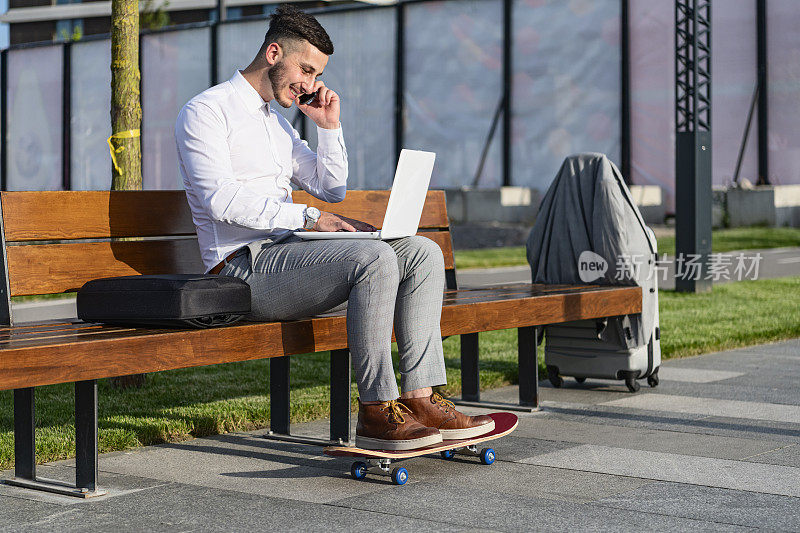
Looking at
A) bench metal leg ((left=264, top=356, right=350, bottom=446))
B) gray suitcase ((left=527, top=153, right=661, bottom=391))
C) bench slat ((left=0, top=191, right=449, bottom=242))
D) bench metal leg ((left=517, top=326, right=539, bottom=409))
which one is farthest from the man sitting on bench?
gray suitcase ((left=527, top=153, right=661, bottom=391))

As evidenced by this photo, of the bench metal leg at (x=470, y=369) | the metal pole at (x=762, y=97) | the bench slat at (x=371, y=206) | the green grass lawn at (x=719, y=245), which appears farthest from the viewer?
the metal pole at (x=762, y=97)

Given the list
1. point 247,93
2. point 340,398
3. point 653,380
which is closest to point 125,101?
point 247,93

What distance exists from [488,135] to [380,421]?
27.3m

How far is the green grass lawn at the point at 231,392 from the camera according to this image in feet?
16.5

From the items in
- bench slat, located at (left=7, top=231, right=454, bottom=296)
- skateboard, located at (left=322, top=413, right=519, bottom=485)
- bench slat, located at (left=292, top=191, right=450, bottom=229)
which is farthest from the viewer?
bench slat, located at (left=292, top=191, right=450, bottom=229)

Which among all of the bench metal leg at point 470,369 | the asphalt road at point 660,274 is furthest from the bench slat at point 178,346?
the asphalt road at point 660,274

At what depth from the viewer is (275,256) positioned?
443 cm

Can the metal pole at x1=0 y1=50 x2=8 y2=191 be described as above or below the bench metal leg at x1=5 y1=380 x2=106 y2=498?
above

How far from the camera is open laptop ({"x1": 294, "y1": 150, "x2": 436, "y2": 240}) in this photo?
14.6 ft

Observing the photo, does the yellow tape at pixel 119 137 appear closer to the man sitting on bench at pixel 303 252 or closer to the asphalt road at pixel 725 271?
the man sitting on bench at pixel 303 252

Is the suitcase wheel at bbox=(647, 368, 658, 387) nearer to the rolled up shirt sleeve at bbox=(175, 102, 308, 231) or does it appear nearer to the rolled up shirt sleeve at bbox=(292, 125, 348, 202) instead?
the rolled up shirt sleeve at bbox=(292, 125, 348, 202)

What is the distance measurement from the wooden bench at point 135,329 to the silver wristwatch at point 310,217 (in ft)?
1.26

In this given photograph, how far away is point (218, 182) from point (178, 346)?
29.8 inches

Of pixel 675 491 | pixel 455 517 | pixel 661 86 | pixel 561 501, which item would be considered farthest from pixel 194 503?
pixel 661 86
